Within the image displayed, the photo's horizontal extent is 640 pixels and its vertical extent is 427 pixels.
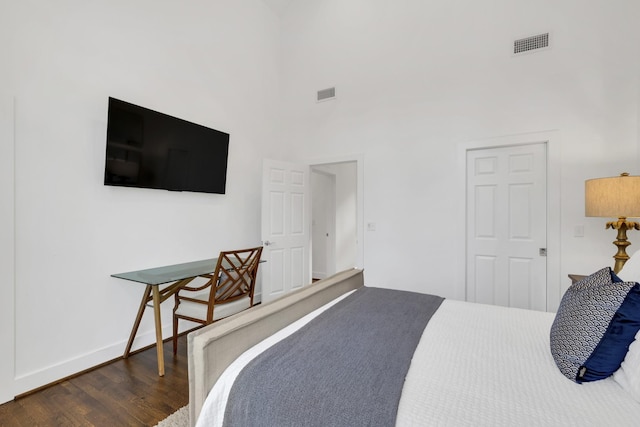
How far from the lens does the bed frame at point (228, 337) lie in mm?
1078

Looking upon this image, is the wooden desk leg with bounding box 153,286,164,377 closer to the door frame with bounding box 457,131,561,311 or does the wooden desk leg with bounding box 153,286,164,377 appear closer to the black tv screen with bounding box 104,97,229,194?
the black tv screen with bounding box 104,97,229,194

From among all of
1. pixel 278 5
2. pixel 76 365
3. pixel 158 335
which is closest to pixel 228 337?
pixel 158 335

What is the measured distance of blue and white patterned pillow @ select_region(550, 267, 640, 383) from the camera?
3.28 ft

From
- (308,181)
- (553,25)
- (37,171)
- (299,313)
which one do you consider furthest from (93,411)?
(553,25)

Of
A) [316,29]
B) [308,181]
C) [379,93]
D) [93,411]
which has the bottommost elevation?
[93,411]

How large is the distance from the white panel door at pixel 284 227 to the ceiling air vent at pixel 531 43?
8.86ft

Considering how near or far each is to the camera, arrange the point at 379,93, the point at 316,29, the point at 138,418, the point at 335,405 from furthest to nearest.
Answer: the point at 316,29 < the point at 379,93 < the point at 138,418 < the point at 335,405

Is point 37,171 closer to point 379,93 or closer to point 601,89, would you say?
point 379,93

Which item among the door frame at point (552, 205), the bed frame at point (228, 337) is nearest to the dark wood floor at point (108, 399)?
the bed frame at point (228, 337)

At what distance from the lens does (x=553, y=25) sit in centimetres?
279

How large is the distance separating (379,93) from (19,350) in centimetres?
406

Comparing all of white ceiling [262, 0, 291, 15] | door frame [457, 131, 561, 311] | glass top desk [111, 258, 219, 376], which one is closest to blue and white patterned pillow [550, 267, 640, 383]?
door frame [457, 131, 561, 311]

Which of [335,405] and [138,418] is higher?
[335,405]

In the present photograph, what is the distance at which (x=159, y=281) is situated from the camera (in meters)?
2.21
